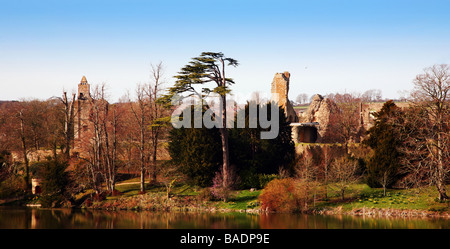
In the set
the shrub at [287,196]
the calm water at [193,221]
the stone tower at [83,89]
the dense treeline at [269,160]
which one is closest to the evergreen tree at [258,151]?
the dense treeline at [269,160]

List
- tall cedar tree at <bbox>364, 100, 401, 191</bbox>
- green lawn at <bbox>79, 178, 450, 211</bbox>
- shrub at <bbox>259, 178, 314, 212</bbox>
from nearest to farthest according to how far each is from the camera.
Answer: green lawn at <bbox>79, 178, 450, 211</bbox>
shrub at <bbox>259, 178, 314, 212</bbox>
tall cedar tree at <bbox>364, 100, 401, 191</bbox>

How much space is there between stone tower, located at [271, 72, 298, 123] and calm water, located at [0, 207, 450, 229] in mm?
23064

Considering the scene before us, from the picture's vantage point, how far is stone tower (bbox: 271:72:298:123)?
165ft

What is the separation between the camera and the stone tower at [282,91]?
50.4 meters

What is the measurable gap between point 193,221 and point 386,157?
1372 cm

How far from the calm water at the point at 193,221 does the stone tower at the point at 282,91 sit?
2306 centimetres

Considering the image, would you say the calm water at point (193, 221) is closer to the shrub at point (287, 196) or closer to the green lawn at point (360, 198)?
the shrub at point (287, 196)

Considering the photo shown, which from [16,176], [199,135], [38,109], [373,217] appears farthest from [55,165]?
[38,109]

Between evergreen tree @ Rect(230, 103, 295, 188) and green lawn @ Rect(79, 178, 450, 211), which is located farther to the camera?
evergreen tree @ Rect(230, 103, 295, 188)

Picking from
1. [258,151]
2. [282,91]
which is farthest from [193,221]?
[282,91]

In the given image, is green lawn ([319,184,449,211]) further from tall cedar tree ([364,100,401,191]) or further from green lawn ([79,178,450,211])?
tall cedar tree ([364,100,401,191])

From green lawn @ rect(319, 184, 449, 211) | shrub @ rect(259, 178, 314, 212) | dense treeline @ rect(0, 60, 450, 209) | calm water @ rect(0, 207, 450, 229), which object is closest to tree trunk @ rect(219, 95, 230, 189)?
dense treeline @ rect(0, 60, 450, 209)

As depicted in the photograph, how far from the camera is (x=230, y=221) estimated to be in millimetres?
25578
